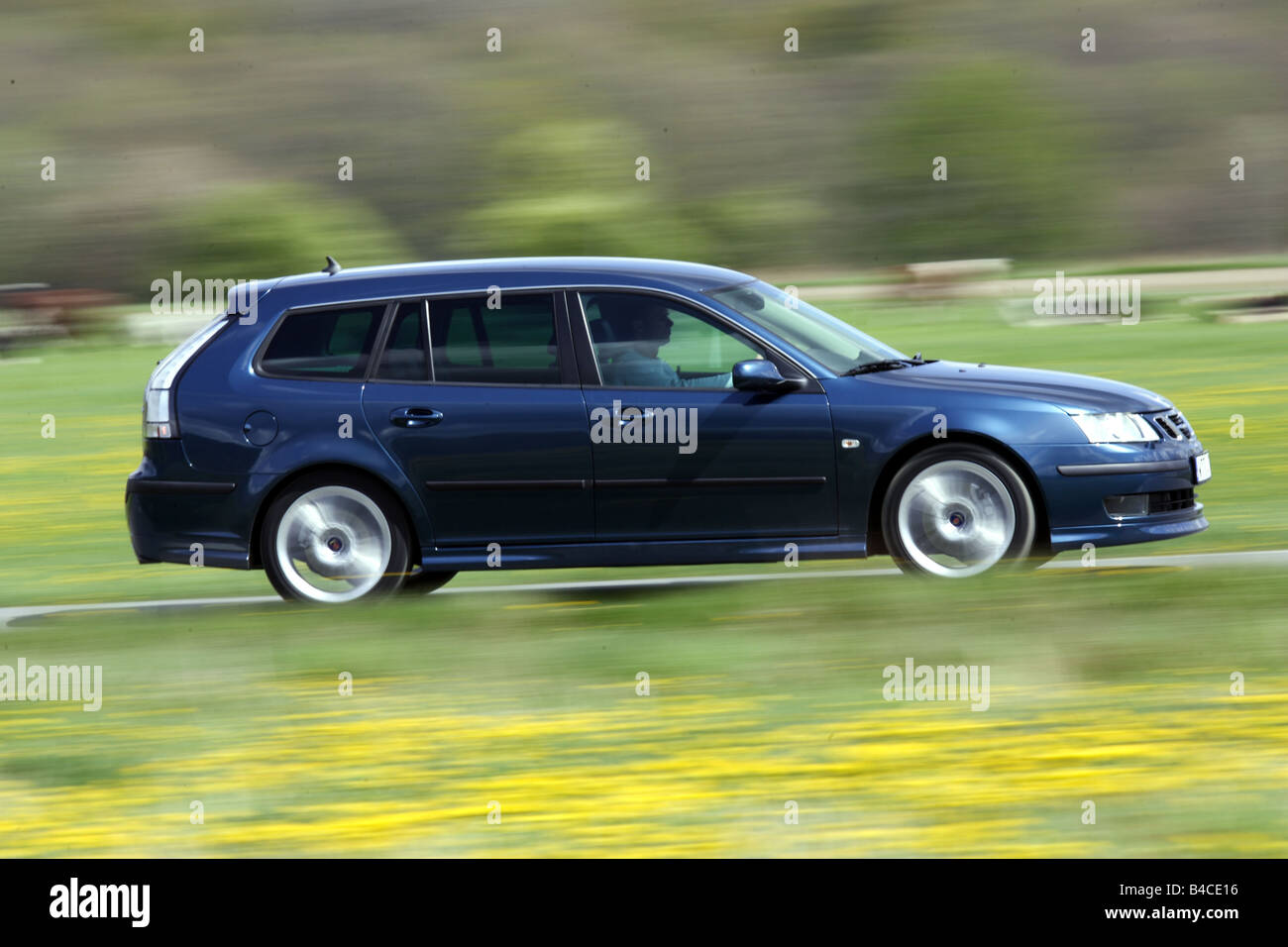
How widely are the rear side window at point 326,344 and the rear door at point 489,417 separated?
131 mm

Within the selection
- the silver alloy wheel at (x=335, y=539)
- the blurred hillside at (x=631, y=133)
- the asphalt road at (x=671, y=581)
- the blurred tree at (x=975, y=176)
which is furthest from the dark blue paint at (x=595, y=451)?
the blurred tree at (x=975, y=176)

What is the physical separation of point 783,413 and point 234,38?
53.5 metres

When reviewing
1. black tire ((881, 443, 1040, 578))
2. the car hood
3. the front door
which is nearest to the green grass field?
black tire ((881, 443, 1040, 578))

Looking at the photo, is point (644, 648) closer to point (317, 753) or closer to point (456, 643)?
point (456, 643)

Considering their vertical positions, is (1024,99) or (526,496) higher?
(1024,99)

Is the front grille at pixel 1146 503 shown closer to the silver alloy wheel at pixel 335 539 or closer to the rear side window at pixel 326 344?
the silver alloy wheel at pixel 335 539

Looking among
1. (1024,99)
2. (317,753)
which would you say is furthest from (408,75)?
(317,753)

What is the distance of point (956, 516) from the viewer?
27.0 feet

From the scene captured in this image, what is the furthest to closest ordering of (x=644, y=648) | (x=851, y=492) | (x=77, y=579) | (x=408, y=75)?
1. (x=408, y=75)
2. (x=77, y=579)
3. (x=851, y=492)
4. (x=644, y=648)

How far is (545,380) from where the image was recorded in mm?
8438

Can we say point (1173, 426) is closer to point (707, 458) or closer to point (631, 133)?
point (707, 458)

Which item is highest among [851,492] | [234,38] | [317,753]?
→ [234,38]

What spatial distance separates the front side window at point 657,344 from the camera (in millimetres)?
8391

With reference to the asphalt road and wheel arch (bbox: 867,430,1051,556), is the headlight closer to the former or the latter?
wheel arch (bbox: 867,430,1051,556)
